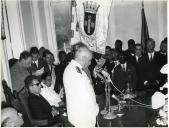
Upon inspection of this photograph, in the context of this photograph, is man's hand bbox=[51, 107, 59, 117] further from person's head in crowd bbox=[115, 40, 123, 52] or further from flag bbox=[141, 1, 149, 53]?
flag bbox=[141, 1, 149, 53]

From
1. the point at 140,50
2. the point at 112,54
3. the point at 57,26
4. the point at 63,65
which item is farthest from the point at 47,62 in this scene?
the point at 140,50

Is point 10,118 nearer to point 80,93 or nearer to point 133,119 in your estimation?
point 80,93

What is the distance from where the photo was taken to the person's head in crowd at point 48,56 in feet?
8.57

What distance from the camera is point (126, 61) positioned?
254 cm

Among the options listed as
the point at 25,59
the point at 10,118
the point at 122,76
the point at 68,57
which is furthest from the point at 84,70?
the point at 10,118

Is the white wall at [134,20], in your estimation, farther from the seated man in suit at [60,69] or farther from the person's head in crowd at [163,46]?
the seated man in suit at [60,69]

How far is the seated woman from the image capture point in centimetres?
252

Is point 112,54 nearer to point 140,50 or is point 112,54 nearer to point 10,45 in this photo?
point 140,50

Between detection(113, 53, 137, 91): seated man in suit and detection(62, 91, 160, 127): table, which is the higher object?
detection(113, 53, 137, 91): seated man in suit

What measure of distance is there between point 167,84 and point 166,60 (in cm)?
19

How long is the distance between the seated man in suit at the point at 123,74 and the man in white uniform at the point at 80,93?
16.2 inches

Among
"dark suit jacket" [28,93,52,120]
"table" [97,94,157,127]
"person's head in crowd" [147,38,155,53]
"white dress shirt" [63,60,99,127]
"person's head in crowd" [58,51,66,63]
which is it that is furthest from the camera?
"person's head in crowd" [58,51,66,63]

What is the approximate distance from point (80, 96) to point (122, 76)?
23.4 inches

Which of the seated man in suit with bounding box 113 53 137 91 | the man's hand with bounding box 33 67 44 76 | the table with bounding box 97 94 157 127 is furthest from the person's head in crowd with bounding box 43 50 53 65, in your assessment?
the table with bounding box 97 94 157 127
